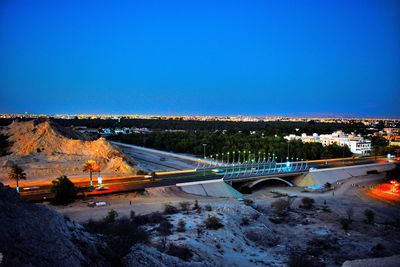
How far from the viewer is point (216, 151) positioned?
84125 mm

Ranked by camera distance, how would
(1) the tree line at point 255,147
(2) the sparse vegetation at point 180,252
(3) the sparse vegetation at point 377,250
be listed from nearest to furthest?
(2) the sparse vegetation at point 180,252 < (3) the sparse vegetation at point 377,250 < (1) the tree line at point 255,147

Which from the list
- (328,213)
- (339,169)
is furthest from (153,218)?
(339,169)

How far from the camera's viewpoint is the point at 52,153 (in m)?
61.1

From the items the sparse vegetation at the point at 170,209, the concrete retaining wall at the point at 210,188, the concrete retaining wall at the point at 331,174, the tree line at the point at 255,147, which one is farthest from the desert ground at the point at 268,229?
the tree line at the point at 255,147

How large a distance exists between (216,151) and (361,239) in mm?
56214

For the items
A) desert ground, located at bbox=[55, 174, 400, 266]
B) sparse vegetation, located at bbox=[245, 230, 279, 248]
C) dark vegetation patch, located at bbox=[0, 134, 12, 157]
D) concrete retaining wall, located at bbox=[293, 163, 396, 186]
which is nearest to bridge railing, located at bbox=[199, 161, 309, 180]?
concrete retaining wall, located at bbox=[293, 163, 396, 186]

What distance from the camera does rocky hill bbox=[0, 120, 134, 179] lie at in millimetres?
52250

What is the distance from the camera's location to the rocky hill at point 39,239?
8828mm

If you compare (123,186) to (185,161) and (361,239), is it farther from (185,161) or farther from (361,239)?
(185,161)

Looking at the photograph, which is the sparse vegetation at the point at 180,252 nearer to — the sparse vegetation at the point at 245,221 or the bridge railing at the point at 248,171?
the sparse vegetation at the point at 245,221

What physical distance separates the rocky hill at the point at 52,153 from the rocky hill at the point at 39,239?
136 ft

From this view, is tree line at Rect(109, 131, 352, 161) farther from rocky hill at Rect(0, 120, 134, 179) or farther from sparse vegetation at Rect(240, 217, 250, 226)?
sparse vegetation at Rect(240, 217, 250, 226)

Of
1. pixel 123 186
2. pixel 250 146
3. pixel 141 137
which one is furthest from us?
pixel 141 137

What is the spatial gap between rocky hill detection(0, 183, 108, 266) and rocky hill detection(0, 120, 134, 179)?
41441 millimetres
